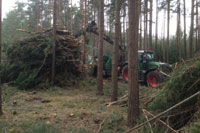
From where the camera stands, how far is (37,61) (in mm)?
12414

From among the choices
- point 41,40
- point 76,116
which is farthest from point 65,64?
point 76,116

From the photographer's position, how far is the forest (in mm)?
4129

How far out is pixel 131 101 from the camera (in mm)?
5066

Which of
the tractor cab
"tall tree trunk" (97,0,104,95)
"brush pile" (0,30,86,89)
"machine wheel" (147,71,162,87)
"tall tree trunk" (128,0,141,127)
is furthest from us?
the tractor cab

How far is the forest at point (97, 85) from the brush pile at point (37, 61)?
55 millimetres

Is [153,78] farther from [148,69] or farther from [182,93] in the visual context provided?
[182,93]

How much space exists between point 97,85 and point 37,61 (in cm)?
433

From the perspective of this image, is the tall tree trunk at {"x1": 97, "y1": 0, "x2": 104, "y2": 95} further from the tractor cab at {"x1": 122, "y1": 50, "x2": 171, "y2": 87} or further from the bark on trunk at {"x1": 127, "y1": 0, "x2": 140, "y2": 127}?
the bark on trunk at {"x1": 127, "y1": 0, "x2": 140, "y2": 127}

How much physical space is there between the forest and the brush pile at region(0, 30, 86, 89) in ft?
0.18

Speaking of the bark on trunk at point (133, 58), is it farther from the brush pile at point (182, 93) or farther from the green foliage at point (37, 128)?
the green foliage at point (37, 128)

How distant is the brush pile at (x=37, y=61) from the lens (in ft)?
39.3

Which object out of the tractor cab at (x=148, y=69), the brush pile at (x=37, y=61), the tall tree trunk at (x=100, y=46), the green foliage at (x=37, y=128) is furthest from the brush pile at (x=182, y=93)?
the brush pile at (x=37, y=61)

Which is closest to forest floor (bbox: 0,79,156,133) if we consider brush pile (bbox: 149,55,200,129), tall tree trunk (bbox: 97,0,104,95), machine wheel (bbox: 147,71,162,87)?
brush pile (bbox: 149,55,200,129)

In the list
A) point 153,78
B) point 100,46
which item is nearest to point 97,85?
point 100,46
